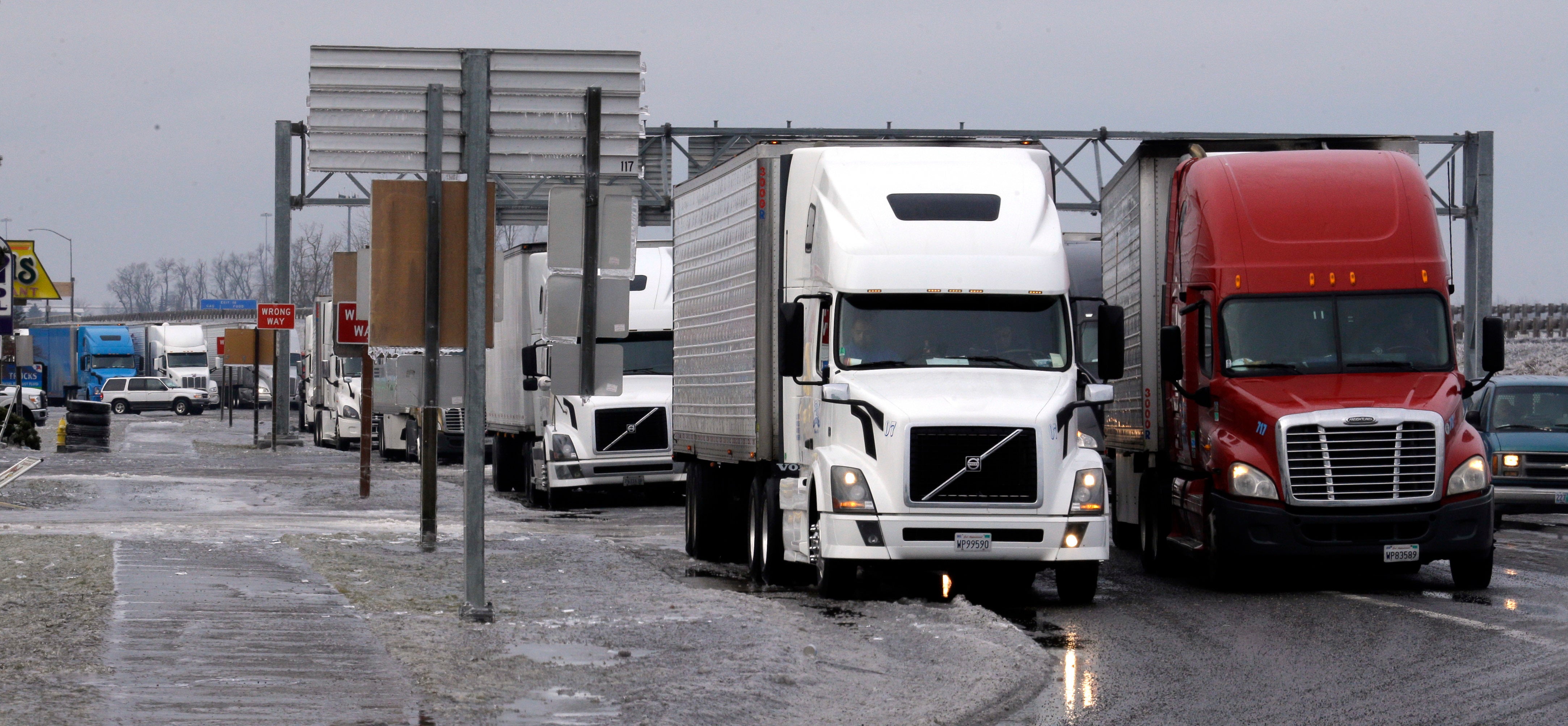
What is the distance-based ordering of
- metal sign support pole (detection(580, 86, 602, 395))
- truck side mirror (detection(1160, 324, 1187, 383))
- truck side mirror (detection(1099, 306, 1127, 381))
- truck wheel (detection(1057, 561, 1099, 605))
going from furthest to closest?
truck side mirror (detection(1160, 324, 1187, 383)), truck side mirror (detection(1099, 306, 1127, 381)), truck wheel (detection(1057, 561, 1099, 605)), metal sign support pole (detection(580, 86, 602, 395))

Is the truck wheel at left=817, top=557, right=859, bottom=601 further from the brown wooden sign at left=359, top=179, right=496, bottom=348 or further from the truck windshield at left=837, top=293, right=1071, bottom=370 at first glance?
the brown wooden sign at left=359, top=179, right=496, bottom=348

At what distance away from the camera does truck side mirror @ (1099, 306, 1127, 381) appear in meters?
14.9

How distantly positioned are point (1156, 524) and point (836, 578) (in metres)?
4.42

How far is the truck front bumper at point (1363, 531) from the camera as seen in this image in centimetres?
1503

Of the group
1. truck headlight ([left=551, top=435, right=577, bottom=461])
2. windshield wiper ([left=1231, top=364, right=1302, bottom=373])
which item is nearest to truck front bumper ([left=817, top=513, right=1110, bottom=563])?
windshield wiper ([left=1231, top=364, right=1302, bottom=373])

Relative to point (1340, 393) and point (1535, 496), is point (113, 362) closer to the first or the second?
point (1535, 496)

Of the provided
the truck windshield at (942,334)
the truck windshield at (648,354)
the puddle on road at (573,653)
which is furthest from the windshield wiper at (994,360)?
the truck windshield at (648,354)

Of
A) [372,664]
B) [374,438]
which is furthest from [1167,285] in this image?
[374,438]

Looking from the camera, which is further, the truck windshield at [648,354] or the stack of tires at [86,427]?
the stack of tires at [86,427]

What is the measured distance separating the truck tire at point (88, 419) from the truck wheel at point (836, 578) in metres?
30.7

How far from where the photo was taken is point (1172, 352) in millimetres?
16344

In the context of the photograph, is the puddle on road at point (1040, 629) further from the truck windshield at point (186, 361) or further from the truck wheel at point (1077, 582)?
the truck windshield at point (186, 361)

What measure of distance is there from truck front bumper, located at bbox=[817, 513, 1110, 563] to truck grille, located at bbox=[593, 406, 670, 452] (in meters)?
12.9

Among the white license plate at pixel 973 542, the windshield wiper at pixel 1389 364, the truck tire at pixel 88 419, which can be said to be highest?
the windshield wiper at pixel 1389 364
